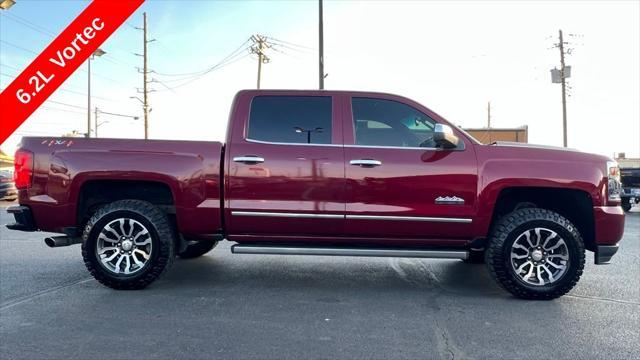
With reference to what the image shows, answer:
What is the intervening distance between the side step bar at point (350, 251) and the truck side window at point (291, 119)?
107 centimetres

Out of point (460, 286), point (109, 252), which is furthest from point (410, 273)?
point (109, 252)

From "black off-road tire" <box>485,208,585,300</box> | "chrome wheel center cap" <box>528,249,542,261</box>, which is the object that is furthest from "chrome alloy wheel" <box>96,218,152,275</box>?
"chrome wheel center cap" <box>528,249,542,261</box>

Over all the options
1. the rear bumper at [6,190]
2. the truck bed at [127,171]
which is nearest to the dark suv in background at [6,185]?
the rear bumper at [6,190]

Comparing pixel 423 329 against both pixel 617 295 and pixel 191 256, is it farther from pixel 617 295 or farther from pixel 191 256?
pixel 191 256

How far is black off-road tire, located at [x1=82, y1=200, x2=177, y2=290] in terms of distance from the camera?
176 inches

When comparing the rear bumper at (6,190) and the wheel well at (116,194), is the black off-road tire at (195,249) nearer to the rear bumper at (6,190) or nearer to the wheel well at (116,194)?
the wheel well at (116,194)

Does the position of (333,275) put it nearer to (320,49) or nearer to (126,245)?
(126,245)

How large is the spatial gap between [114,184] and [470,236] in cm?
372

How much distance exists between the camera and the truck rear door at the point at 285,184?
448cm

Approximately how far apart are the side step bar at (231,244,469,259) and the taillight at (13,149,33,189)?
7.10 feet

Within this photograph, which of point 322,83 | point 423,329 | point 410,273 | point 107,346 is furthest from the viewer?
point 322,83

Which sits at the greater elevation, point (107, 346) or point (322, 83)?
point (322, 83)

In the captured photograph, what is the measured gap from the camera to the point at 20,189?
4.55m

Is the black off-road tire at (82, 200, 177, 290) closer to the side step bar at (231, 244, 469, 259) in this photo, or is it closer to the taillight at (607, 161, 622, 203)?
the side step bar at (231, 244, 469, 259)
